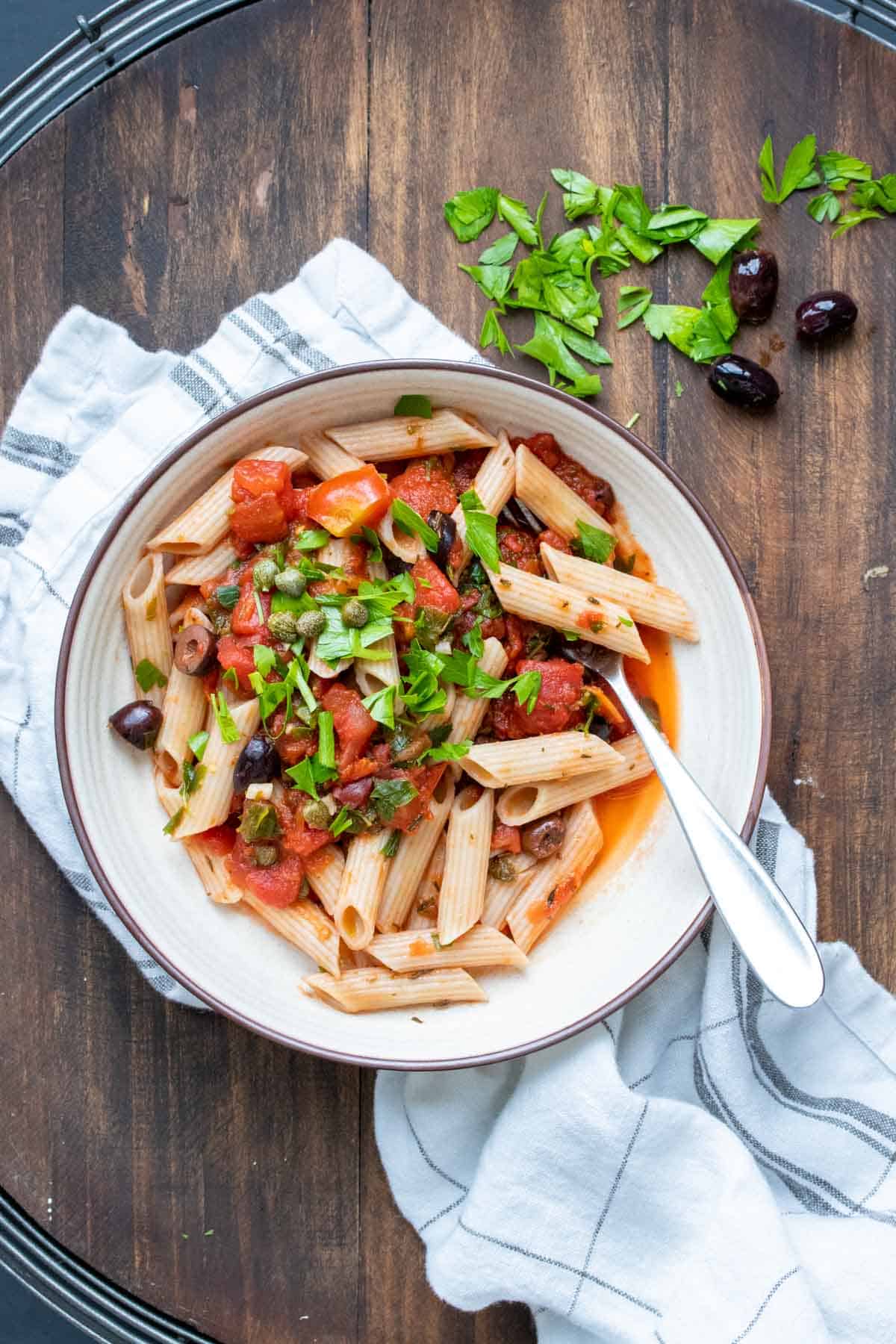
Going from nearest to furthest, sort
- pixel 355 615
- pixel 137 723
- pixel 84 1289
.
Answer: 1. pixel 355 615
2. pixel 137 723
3. pixel 84 1289

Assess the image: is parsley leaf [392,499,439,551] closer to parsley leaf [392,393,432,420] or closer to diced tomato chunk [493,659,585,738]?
parsley leaf [392,393,432,420]

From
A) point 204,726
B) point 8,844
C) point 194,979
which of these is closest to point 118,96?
point 204,726

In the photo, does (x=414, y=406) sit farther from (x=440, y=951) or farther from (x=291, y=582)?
(x=440, y=951)

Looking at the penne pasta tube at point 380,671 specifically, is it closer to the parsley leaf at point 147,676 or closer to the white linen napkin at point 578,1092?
the parsley leaf at point 147,676

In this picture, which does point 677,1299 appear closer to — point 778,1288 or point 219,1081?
point 778,1288

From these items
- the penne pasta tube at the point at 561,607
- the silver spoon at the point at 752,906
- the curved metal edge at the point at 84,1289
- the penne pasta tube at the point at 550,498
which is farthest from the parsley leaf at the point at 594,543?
the curved metal edge at the point at 84,1289

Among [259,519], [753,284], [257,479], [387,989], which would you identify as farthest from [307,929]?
[753,284]

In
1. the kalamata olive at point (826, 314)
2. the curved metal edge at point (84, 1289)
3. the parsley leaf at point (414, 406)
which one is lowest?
the curved metal edge at point (84, 1289)
